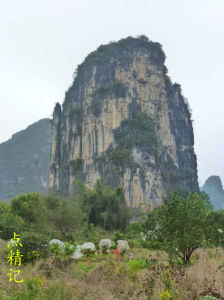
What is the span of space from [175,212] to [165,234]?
26.4 inches

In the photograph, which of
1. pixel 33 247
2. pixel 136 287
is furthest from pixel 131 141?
pixel 136 287

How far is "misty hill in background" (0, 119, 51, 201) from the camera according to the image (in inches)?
4451

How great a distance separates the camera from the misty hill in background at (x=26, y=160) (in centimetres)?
11306

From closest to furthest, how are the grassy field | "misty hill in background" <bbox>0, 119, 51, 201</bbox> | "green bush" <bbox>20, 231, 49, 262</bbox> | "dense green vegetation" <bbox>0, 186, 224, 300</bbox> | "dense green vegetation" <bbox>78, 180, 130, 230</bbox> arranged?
the grassy field, "dense green vegetation" <bbox>0, 186, 224, 300</bbox>, "green bush" <bbox>20, 231, 49, 262</bbox>, "dense green vegetation" <bbox>78, 180, 130, 230</bbox>, "misty hill in background" <bbox>0, 119, 51, 201</bbox>

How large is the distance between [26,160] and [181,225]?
120m

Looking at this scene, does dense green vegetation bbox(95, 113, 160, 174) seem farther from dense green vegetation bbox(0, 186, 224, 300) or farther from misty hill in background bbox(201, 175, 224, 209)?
misty hill in background bbox(201, 175, 224, 209)

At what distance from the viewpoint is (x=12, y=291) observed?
5.95 metres

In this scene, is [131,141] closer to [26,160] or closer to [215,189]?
[26,160]

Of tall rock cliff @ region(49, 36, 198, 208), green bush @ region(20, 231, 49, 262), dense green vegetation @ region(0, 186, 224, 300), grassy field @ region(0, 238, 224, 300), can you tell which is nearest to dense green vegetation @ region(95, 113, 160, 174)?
tall rock cliff @ region(49, 36, 198, 208)

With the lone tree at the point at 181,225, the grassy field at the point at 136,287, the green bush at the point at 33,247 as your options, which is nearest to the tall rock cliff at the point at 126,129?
the green bush at the point at 33,247

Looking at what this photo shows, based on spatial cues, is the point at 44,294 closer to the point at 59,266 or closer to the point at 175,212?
the point at 59,266

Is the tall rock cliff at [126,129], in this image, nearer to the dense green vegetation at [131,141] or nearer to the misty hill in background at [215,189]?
the dense green vegetation at [131,141]

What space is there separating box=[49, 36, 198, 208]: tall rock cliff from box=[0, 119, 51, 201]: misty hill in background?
52384 mm

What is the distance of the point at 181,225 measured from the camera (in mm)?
8367
